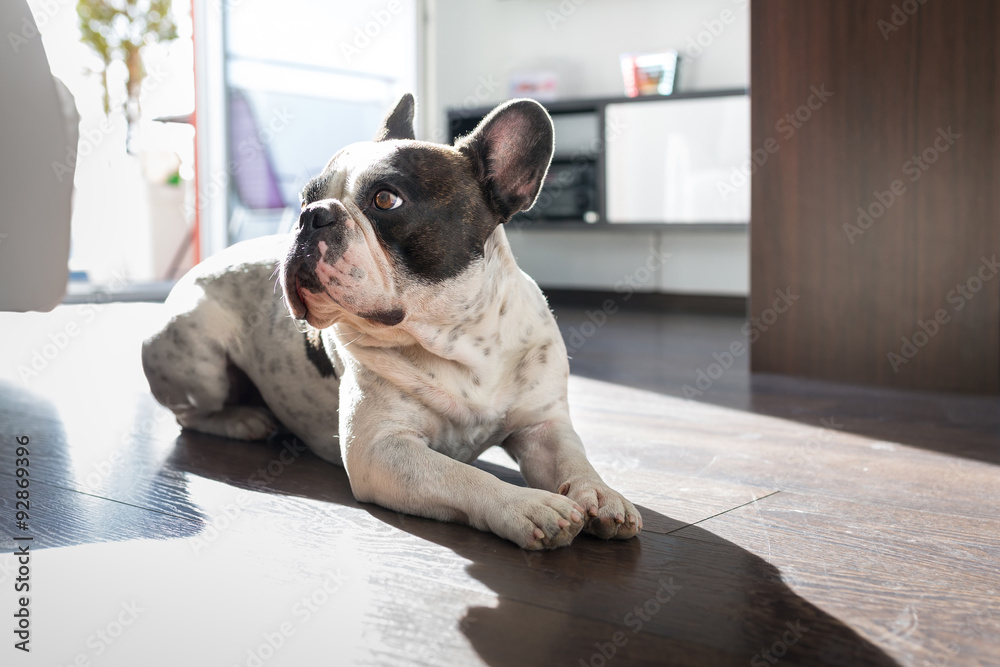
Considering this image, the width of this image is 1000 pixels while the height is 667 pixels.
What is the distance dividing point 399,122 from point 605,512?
888 millimetres

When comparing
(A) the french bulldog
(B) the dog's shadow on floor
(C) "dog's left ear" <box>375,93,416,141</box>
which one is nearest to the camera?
(B) the dog's shadow on floor

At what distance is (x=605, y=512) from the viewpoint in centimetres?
134

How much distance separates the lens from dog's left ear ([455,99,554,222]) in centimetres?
151

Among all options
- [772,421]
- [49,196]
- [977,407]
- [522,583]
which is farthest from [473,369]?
[977,407]

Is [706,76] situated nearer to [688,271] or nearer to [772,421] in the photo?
[688,271]

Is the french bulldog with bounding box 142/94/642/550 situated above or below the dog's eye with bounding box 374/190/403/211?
below

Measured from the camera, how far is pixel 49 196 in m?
2.32

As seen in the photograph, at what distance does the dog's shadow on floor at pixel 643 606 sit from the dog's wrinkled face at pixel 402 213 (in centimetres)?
37

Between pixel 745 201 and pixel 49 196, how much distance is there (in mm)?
3910

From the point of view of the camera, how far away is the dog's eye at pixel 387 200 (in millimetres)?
1418

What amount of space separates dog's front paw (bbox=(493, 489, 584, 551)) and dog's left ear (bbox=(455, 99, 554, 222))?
50cm

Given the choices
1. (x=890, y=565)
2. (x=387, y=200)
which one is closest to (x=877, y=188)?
(x=890, y=565)

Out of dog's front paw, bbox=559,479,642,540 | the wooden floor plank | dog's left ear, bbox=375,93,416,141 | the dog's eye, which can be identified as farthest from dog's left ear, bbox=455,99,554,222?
the wooden floor plank

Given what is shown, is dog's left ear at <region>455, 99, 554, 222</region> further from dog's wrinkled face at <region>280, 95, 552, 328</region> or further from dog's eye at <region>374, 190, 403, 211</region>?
dog's eye at <region>374, 190, 403, 211</region>
